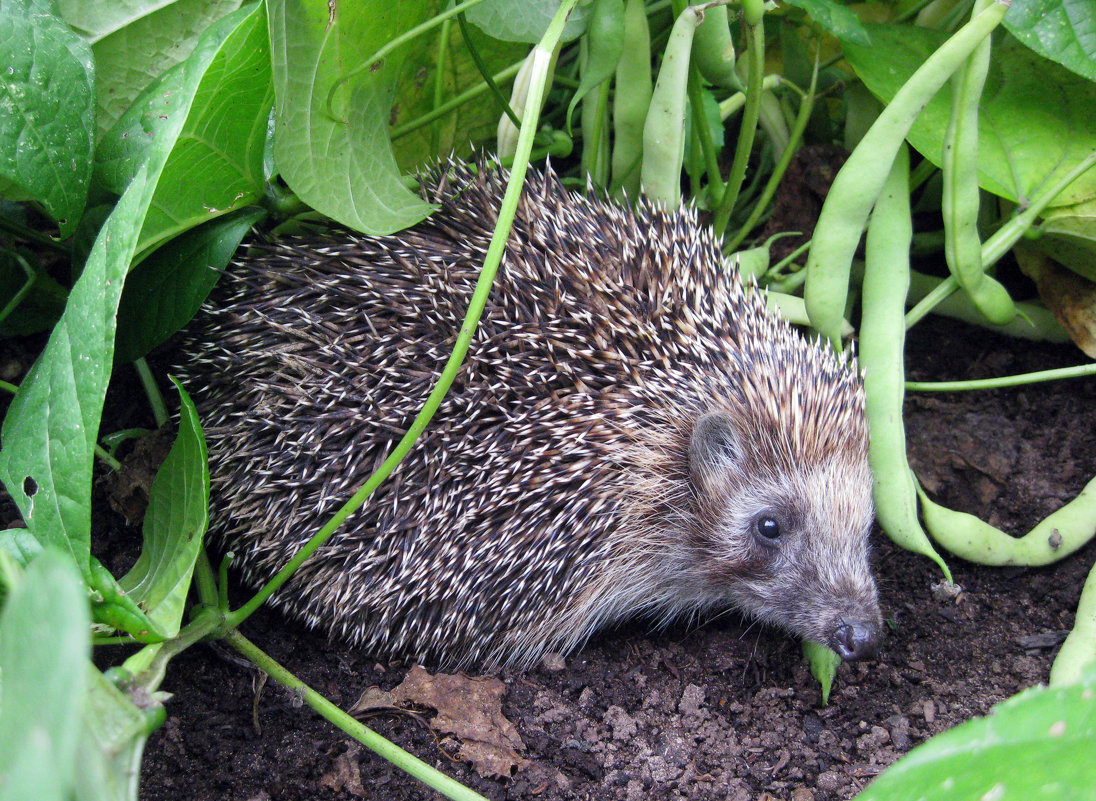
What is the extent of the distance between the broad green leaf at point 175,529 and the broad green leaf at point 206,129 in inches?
24.9

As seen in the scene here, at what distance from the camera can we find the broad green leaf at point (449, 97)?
332 centimetres

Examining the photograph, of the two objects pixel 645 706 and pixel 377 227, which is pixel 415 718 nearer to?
pixel 645 706

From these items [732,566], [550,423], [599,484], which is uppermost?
[550,423]

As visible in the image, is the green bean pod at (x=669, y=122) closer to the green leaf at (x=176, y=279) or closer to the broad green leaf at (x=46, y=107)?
the green leaf at (x=176, y=279)

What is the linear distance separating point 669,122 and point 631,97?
27cm

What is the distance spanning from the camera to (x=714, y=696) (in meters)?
2.96

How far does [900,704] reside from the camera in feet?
9.50

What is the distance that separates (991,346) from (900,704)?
1755 mm

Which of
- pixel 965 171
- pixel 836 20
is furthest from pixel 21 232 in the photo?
pixel 965 171

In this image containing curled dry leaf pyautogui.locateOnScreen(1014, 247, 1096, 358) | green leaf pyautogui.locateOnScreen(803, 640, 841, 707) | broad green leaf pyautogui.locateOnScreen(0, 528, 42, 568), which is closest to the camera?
broad green leaf pyautogui.locateOnScreen(0, 528, 42, 568)

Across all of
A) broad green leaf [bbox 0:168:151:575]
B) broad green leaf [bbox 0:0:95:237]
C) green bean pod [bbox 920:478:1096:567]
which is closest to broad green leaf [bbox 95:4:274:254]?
broad green leaf [bbox 0:0:95:237]

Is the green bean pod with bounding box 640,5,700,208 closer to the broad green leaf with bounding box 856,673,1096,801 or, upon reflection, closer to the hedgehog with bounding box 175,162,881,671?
the hedgehog with bounding box 175,162,881,671

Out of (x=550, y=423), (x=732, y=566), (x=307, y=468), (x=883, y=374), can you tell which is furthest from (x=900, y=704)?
(x=307, y=468)

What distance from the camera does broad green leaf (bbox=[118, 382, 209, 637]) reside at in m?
2.28
